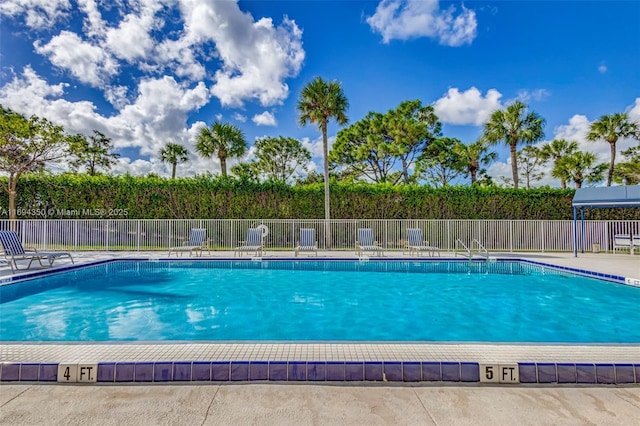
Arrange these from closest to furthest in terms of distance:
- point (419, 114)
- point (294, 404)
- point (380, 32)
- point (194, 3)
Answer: point (294, 404), point (194, 3), point (380, 32), point (419, 114)

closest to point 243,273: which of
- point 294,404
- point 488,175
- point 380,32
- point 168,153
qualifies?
point 294,404

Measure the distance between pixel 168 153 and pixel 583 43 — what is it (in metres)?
29.2

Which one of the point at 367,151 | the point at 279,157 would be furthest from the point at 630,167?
the point at 279,157

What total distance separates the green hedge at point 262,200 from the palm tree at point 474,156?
7.13 metres

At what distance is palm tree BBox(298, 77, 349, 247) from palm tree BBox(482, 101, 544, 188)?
29.0 feet

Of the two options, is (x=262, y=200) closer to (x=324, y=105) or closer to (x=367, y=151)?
(x=324, y=105)

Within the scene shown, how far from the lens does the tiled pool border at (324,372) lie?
9.09 ft

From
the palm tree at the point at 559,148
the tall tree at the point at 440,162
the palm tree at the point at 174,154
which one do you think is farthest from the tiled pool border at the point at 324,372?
the palm tree at the point at 174,154

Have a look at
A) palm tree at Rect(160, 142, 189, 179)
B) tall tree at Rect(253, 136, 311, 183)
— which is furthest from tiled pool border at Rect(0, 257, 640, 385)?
tall tree at Rect(253, 136, 311, 183)

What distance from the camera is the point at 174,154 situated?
94.8 ft

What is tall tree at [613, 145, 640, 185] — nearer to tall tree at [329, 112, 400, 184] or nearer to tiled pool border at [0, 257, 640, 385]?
tall tree at [329, 112, 400, 184]

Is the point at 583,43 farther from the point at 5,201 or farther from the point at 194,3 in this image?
the point at 5,201

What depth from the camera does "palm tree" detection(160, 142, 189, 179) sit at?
2862 cm

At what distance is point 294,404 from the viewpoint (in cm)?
241
